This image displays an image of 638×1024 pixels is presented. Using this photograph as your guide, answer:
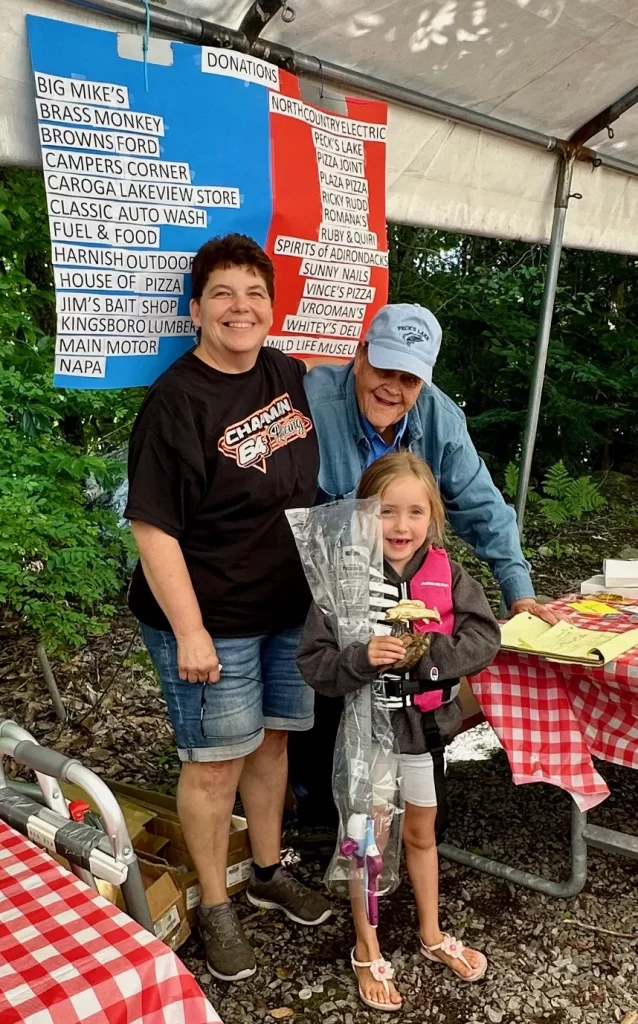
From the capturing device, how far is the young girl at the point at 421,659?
1.96 m

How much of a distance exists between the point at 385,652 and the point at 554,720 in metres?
0.75

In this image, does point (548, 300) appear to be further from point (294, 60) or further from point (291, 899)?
point (291, 899)

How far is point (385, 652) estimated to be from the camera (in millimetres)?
1847

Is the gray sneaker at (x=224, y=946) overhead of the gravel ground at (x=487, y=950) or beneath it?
overhead

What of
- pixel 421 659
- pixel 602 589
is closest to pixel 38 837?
pixel 421 659

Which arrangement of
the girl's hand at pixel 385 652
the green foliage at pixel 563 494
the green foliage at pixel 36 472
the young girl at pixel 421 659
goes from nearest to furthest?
1. the girl's hand at pixel 385 652
2. the young girl at pixel 421 659
3. the green foliage at pixel 36 472
4. the green foliage at pixel 563 494

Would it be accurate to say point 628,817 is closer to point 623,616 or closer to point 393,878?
point 623,616

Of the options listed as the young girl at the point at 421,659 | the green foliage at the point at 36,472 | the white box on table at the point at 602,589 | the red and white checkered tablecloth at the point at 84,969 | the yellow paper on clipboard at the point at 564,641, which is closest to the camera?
the red and white checkered tablecloth at the point at 84,969

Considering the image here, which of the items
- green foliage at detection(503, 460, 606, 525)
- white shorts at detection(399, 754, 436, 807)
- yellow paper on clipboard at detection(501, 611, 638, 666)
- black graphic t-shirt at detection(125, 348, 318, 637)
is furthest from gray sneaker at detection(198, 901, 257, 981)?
green foliage at detection(503, 460, 606, 525)

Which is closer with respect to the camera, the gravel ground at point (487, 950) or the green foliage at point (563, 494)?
the gravel ground at point (487, 950)

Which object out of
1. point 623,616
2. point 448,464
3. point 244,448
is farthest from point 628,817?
point 244,448

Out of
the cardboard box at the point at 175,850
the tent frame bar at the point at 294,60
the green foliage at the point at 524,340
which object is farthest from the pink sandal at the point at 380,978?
the green foliage at the point at 524,340

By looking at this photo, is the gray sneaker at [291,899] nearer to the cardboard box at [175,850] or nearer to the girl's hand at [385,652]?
the cardboard box at [175,850]

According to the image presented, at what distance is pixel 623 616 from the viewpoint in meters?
2.46
